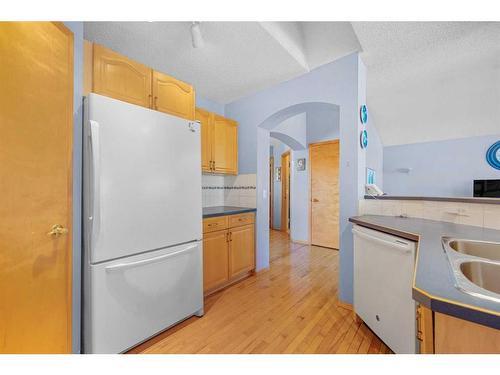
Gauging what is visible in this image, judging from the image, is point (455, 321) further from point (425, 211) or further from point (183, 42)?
point (183, 42)

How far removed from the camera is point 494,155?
130 inches

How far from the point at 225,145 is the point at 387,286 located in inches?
87.9

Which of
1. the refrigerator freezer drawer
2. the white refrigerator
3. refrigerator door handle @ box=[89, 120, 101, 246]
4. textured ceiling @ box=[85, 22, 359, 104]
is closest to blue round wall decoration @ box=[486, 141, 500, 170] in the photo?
textured ceiling @ box=[85, 22, 359, 104]

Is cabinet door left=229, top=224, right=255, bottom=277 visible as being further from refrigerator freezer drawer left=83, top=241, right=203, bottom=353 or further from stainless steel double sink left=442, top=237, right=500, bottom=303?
stainless steel double sink left=442, top=237, right=500, bottom=303

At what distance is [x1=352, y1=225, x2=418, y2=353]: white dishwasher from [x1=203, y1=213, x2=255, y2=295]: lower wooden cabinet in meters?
1.27

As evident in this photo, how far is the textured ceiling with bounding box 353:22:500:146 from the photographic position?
170 centimetres

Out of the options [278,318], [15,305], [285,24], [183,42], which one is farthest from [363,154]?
[15,305]

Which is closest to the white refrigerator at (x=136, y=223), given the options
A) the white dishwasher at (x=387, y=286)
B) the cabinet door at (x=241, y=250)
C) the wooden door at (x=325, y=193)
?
the cabinet door at (x=241, y=250)

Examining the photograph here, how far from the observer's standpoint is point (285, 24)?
1.91 m

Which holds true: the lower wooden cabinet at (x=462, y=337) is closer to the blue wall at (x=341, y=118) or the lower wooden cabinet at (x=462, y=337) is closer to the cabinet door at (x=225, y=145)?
the blue wall at (x=341, y=118)

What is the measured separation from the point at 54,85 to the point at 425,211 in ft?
Result: 8.72

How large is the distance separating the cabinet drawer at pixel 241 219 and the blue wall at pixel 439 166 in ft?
10.9

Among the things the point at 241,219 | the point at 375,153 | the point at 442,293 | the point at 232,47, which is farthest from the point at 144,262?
the point at 375,153

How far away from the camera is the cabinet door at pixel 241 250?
Result: 241 centimetres
